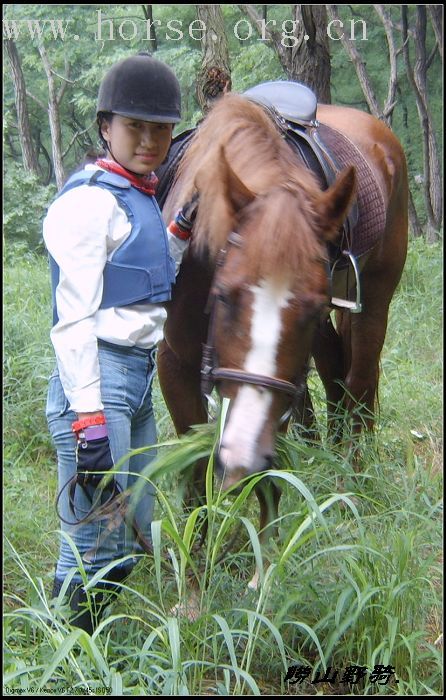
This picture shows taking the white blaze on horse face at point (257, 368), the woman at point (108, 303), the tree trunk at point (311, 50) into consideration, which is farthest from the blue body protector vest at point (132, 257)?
the tree trunk at point (311, 50)

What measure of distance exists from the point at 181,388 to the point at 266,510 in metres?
0.82

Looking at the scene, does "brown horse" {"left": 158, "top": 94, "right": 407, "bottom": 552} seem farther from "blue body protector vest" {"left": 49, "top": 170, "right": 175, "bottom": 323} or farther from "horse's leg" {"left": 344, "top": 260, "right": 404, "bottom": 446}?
"horse's leg" {"left": 344, "top": 260, "right": 404, "bottom": 446}

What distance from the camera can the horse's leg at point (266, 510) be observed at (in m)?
2.71

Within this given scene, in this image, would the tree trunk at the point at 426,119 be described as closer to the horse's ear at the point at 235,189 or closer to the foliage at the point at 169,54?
the foliage at the point at 169,54

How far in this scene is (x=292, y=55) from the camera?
6.77m

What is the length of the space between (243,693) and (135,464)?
2.98ft

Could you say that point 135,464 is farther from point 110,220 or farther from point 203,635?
point 110,220

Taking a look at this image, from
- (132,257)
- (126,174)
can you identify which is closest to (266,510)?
(132,257)

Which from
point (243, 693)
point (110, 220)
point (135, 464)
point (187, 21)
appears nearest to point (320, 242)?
point (110, 220)

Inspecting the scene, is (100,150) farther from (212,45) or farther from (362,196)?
(212,45)

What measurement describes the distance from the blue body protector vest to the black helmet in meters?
0.25

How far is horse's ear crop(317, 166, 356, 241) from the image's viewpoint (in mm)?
2857

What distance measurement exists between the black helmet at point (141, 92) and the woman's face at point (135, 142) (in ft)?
0.15

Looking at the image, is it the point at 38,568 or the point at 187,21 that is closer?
the point at 38,568
